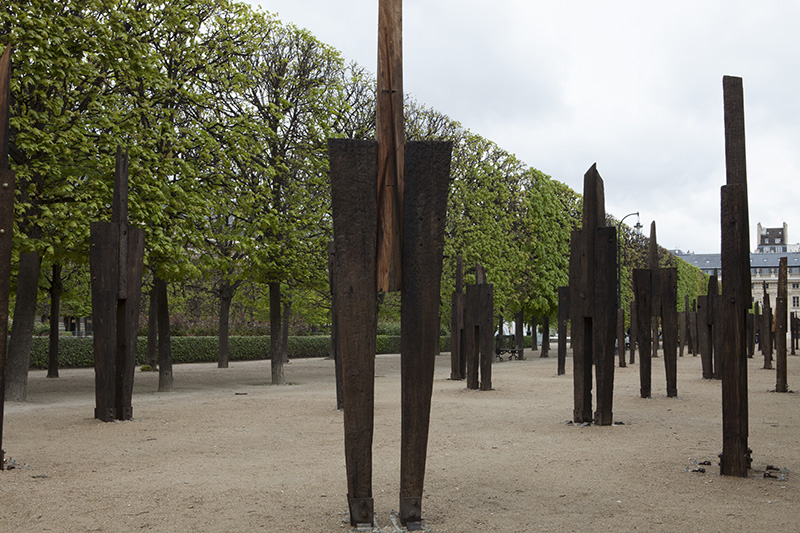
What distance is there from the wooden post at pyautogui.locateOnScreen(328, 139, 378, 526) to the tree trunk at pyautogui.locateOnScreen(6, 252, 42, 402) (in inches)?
427

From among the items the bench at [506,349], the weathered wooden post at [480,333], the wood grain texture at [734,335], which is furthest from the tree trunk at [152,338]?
the wood grain texture at [734,335]

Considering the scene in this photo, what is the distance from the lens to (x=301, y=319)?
42.1 meters

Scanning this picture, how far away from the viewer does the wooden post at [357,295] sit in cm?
511

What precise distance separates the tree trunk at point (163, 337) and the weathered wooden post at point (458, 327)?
714 centimetres

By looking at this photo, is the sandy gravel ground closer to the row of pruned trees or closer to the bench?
the row of pruned trees

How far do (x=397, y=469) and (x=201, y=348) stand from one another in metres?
27.1

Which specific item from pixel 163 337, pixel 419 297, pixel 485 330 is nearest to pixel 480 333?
pixel 485 330

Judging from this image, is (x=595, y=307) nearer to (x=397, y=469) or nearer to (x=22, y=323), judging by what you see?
(x=397, y=469)

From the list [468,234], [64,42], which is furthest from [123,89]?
[468,234]

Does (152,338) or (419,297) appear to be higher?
(419,297)

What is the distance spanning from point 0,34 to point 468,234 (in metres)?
19.9

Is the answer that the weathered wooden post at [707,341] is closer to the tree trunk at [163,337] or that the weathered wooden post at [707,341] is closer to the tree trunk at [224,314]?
the tree trunk at [163,337]

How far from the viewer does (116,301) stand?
11.5 m

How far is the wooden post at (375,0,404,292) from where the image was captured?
5.18 metres
